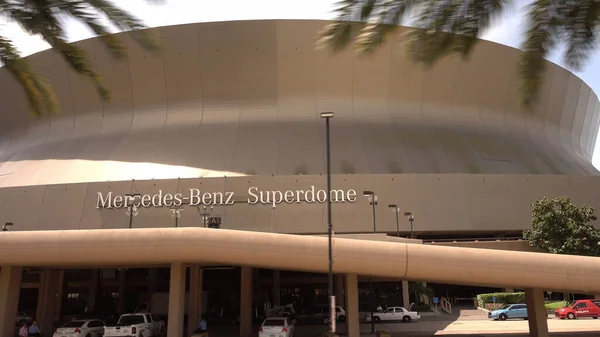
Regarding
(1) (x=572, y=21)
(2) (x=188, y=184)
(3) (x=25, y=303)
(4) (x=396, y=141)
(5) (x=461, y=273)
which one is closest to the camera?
(1) (x=572, y=21)

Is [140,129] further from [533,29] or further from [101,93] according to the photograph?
[533,29]

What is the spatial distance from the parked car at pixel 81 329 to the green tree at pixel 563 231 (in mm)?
29287

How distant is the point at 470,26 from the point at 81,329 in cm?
2322

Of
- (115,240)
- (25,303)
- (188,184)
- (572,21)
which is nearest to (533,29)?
(572,21)

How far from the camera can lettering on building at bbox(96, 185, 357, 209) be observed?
1551 inches

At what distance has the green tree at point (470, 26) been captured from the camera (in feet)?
15.6

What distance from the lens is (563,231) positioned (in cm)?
3409

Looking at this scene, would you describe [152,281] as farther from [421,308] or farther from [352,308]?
[352,308]

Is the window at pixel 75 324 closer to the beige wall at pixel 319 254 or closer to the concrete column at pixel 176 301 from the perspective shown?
the beige wall at pixel 319 254

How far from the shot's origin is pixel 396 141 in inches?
1686

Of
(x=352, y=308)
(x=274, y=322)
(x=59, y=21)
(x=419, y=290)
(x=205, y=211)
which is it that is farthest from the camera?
(x=419, y=290)

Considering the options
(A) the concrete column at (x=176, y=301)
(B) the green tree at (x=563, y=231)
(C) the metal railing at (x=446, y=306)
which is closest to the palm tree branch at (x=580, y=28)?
(A) the concrete column at (x=176, y=301)

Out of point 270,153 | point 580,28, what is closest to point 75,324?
point 270,153

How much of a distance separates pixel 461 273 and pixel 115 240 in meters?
13.6
